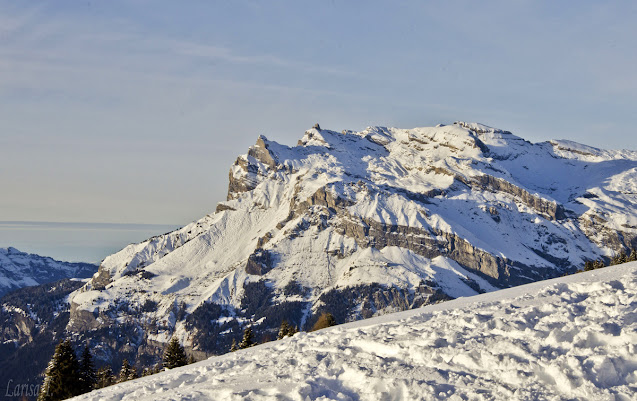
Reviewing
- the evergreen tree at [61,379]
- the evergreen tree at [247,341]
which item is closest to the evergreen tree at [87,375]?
the evergreen tree at [61,379]

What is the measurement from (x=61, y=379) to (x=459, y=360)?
133 ft

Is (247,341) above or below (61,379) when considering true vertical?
below

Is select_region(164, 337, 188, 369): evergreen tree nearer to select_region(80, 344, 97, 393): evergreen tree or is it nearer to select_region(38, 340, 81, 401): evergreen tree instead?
select_region(80, 344, 97, 393): evergreen tree

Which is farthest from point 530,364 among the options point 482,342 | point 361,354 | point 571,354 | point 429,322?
point 429,322

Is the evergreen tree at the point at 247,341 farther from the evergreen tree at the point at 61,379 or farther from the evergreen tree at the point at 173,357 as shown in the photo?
the evergreen tree at the point at 61,379

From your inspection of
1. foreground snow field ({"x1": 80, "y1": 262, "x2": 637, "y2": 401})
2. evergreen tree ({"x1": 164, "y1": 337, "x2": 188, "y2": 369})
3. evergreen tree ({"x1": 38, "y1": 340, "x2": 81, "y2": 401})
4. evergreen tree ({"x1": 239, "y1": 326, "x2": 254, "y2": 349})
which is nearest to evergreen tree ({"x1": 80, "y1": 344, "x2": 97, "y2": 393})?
evergreen tree ({"x1": 38, "y1": 340, "x2": 81, "y2": 401})

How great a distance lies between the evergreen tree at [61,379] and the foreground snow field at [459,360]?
2813 centimetres

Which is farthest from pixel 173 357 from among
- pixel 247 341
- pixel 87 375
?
pixel 87 375

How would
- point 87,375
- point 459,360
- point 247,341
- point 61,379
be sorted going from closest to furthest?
point 459,360, point 61,379, point 87,375, point 247,341

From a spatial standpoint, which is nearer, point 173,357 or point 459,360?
point 459,360

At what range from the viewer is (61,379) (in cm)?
5178

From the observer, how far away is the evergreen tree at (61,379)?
169ft

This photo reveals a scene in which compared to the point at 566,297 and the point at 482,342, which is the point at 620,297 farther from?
the point at 482,342

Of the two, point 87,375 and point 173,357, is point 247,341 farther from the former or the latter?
point 87,375
